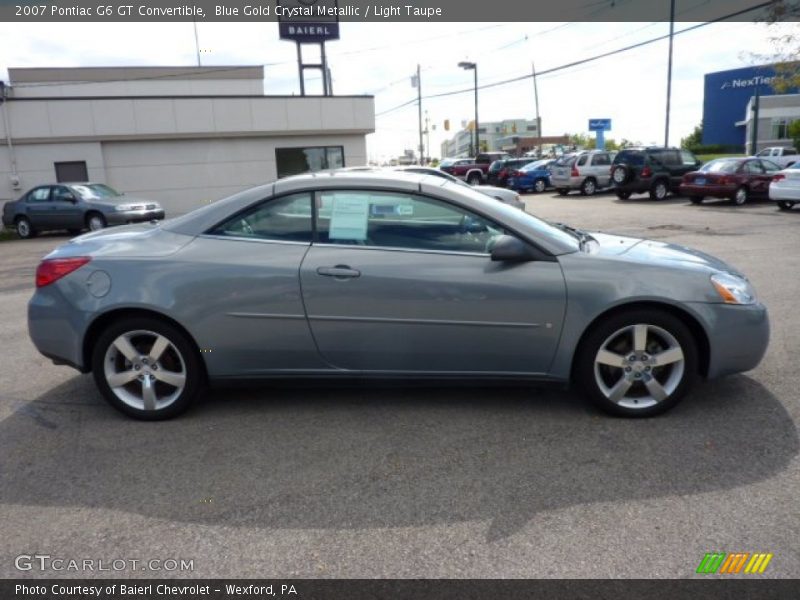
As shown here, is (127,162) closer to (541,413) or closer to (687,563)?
(541,413)

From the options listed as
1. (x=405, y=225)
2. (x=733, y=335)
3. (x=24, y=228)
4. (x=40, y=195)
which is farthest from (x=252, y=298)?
(x=24, y=228)

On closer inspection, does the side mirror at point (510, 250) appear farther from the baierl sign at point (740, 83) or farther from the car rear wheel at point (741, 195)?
the baierl sign at point (740, 83)

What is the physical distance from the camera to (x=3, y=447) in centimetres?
383

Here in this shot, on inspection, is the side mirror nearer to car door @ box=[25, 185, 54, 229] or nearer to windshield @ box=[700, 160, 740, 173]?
car door @ box=[25, 185, 54, 229]

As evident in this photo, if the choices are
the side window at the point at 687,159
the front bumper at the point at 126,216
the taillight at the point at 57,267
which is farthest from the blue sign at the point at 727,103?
the taillight at the point at 57,267

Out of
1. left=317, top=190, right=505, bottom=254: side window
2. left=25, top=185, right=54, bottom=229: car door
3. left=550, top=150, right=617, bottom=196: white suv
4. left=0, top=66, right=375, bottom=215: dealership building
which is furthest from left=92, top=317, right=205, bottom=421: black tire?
left=550, top=150, right=617, bottom=196: white suv

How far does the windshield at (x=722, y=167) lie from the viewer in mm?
20250

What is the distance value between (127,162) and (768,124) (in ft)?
188

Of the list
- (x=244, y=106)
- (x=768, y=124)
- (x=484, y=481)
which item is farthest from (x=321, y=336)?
(x=768, y=124)

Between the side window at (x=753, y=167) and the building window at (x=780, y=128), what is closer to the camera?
the side window at (x=753, y=167)

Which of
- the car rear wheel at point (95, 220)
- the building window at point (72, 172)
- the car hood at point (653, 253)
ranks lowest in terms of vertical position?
the car rear wheel at point (95, 220)

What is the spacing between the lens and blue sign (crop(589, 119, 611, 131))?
44906mm

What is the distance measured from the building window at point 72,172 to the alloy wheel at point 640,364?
23.4 meters

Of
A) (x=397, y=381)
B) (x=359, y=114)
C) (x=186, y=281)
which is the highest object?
(x=359, y=114)
